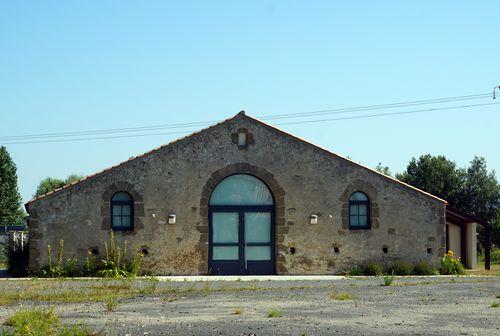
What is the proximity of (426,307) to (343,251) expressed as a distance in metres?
10.1

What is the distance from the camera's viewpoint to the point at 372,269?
81.1ft

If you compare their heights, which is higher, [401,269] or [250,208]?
[250,208]

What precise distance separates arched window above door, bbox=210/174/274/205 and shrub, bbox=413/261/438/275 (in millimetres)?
4795

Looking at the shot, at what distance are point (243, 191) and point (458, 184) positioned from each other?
92.1 ft

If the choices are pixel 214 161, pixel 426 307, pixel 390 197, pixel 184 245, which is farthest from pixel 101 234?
pixel 426 307

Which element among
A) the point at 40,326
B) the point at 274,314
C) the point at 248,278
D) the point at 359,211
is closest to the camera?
the point at 40,326

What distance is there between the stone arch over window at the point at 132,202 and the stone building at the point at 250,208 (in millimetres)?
29

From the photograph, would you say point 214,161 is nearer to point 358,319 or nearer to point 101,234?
point 101,234

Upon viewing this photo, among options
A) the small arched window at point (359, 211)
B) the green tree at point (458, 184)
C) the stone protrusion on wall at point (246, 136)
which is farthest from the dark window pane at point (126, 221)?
the green tree at point (458, 184)

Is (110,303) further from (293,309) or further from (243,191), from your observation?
(243,191)

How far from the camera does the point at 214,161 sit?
976 inches

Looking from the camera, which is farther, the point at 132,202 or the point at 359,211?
the point at 359,211

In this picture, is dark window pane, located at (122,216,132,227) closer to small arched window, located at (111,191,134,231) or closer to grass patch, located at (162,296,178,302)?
small arched window, located at (111,191,134,231)

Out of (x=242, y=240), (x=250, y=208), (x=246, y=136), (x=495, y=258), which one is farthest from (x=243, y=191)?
(x=495, y=258)
